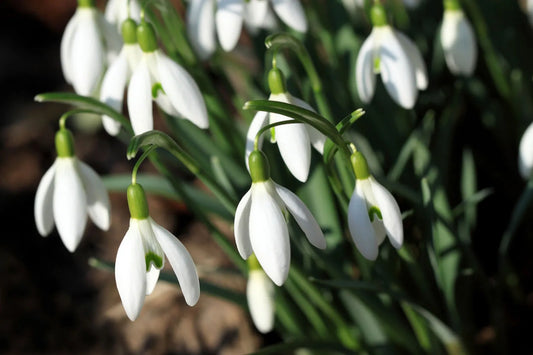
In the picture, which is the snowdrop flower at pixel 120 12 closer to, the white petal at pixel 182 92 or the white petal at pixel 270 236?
the white petal at pixel 182 92

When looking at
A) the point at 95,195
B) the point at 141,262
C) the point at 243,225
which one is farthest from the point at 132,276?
the point at 95,195

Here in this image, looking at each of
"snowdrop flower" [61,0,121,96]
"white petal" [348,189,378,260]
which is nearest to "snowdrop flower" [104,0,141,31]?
"snowdrop flower" [61,0,121,96]

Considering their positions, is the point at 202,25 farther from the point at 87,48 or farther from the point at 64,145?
the point at 64,145

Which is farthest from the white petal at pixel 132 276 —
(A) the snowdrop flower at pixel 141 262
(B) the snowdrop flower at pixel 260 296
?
(B) the snowdrop flower at pixel 260 296

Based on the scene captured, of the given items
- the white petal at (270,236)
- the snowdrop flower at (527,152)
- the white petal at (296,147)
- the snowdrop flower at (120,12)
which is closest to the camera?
the white petal at (270,236)

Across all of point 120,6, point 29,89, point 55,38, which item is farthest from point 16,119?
point 120,6

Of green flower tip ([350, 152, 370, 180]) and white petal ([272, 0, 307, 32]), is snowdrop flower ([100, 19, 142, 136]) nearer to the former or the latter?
white petal ([272, 0, 307, 32])
